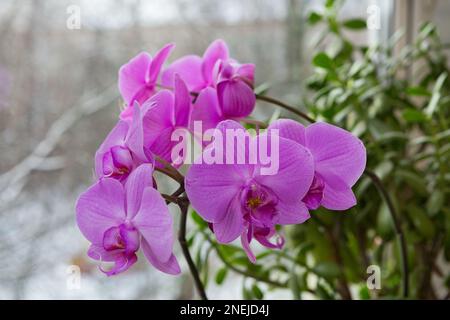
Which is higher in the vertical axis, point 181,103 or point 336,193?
point 181,103

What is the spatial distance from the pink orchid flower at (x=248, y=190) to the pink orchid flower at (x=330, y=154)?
0.8 inches

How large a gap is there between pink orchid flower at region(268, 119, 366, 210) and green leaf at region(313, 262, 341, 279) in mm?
357

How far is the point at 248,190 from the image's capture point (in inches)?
20.0

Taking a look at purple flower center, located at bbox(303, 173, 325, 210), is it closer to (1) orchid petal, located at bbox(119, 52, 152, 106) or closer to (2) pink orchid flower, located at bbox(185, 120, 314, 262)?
(2) pink orchid flower, located at bbox(185, 120, 314, 262)

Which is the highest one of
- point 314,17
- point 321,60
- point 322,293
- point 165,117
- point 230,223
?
point 314,17

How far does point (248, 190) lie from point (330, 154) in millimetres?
83

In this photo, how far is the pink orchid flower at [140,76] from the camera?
2.11 feet

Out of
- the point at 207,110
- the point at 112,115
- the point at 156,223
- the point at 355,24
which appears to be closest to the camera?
Result: the point at 156,223

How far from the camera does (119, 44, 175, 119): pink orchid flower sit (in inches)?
25.4

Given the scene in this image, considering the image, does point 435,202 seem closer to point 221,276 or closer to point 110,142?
point 221,276

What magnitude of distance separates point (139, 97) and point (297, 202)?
23 centimetres

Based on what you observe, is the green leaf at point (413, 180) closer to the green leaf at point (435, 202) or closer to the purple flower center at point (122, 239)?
the green leaf at point (435, 202)

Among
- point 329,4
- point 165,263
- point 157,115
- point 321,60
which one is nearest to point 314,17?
point 329,4

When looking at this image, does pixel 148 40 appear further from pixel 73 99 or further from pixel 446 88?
pixel 446 88
